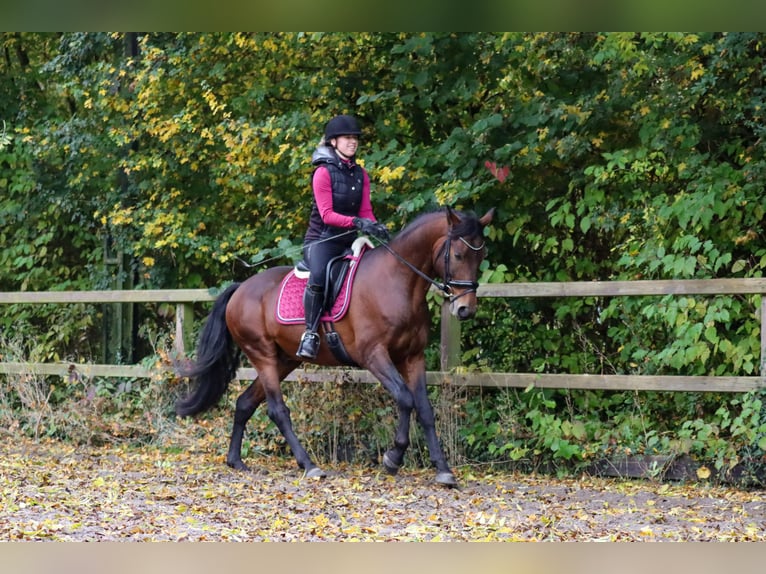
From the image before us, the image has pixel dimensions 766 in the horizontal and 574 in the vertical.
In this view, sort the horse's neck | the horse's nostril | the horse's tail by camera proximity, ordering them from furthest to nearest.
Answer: the horse's tail, the horse's neck, the horse's nostril

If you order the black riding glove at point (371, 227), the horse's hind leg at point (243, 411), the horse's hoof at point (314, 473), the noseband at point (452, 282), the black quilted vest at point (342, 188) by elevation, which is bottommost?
the horse's hoof at point (314, 473)

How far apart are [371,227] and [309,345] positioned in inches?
46.3

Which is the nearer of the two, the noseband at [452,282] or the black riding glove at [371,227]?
the noseband at [452,282]

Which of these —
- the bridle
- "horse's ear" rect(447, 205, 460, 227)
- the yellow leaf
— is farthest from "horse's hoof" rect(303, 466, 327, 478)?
the yellow leaf

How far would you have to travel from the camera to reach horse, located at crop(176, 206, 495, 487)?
7820mm

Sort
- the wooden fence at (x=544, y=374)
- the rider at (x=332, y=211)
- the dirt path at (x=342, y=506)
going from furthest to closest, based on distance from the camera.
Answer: the rider at (x=332, y=211) → the wooden fence at (x=544, y=374) → the dirt path at (x=342, y=506)

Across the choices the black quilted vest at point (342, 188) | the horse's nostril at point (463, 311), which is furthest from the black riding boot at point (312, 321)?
the horse's nostril at point (463, 311)

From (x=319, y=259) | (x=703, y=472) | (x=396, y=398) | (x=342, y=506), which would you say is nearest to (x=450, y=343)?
(x=396, y=398)

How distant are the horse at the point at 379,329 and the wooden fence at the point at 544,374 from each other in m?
0.83

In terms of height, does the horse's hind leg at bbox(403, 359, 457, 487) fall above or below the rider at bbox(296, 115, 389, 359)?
below

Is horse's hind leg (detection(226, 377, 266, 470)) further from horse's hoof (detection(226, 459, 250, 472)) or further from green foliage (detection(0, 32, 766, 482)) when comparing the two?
green foliage (detection(0, 32, 766, 482))

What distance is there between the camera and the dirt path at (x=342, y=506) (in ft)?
19.2

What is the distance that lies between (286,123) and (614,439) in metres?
4.56

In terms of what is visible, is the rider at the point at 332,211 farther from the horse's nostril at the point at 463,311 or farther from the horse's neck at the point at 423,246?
the horse's nostril at the point at 463,311
